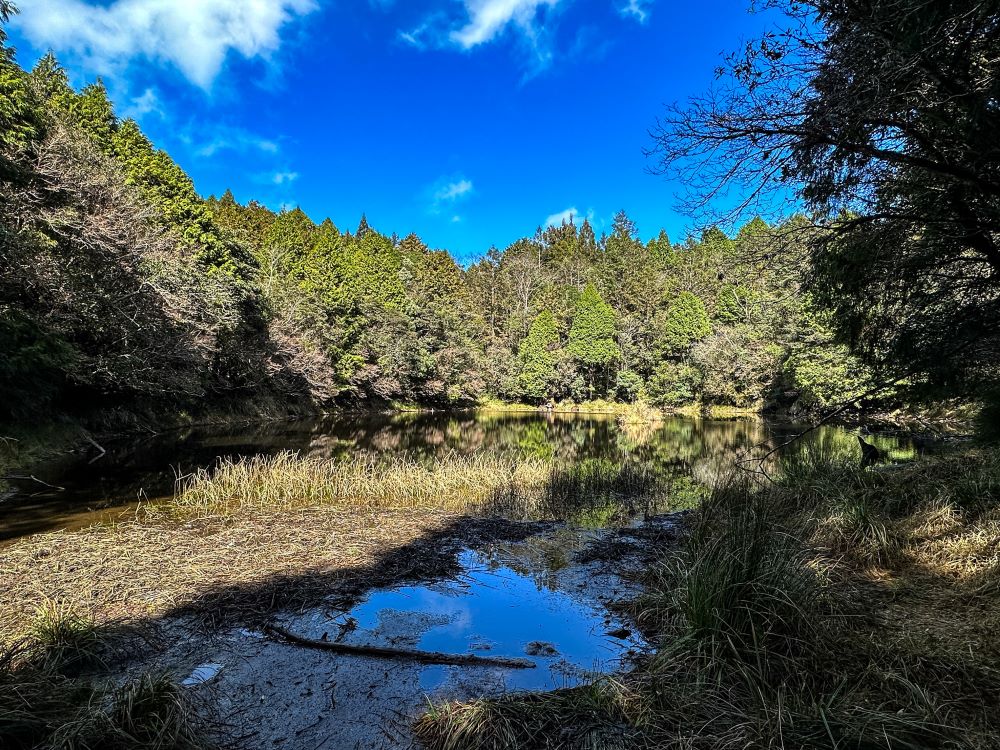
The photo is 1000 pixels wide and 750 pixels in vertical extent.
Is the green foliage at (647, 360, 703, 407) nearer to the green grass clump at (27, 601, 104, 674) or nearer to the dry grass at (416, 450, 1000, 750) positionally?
the dry grass at (416, 450, 1000, 750)

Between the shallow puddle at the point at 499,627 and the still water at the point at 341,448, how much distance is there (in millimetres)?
2456

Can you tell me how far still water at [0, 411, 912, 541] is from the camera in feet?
34.1

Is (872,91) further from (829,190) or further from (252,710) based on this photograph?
(252,710)

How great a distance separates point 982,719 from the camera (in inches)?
123

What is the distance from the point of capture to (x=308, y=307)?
3816 centimetres

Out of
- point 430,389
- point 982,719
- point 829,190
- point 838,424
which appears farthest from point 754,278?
point 430,389

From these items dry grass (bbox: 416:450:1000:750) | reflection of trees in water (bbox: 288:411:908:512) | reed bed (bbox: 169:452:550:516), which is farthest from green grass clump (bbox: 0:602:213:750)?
reflection of trees in water (bbox: 288:411:908:512)

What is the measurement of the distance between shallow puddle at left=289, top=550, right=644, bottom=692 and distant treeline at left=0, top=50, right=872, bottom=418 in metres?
4.19

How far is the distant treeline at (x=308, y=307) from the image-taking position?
14805mm

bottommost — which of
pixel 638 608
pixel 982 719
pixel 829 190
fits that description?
pixel 638 608

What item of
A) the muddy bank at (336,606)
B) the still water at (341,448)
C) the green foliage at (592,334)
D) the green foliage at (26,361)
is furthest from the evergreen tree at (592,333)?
the muddy bank at (336,606)

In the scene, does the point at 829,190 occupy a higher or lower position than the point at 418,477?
higher

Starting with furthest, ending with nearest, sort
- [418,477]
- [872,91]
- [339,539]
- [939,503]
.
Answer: [418,477]
[339,539]
[939,503]
[872,91]

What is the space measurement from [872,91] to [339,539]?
8067mm
